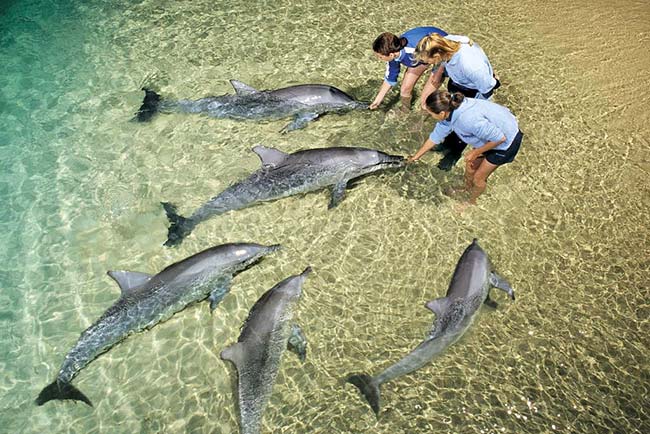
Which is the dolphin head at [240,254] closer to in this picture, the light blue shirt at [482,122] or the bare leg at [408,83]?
the light blue shirt at [482,122]

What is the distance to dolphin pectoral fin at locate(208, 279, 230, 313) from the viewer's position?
6.24 meters

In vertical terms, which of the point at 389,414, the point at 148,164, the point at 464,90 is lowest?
the point at 389,414

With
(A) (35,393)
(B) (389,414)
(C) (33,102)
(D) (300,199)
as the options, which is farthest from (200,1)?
(B) (389,414)

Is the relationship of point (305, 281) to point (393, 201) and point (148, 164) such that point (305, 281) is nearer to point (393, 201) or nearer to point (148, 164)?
point (393, 201)

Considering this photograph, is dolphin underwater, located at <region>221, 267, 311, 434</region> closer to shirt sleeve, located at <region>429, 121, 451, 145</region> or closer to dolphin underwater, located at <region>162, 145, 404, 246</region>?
dolphin underwater, located at <region>162, 145, 404, 246</region>

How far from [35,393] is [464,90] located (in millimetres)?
6959

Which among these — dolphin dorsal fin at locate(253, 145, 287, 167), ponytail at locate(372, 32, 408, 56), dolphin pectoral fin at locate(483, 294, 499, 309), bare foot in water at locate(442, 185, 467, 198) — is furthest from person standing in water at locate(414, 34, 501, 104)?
dolphin pectoral fin at locate(483, 294, 499, 309)

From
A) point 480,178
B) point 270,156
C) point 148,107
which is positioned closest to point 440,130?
point 480,178

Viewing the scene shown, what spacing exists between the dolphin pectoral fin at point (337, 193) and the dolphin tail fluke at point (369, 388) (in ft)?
8.86

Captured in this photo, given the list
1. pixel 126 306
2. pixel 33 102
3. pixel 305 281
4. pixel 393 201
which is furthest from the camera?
pixel 33 102

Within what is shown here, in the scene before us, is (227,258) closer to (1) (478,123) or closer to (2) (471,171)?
(1) (478,123)

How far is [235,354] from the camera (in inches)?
220

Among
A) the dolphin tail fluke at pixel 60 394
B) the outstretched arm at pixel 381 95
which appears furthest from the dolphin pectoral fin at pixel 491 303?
the dolphin tail fluke at pixel 60 394

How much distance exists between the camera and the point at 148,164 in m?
8.00
